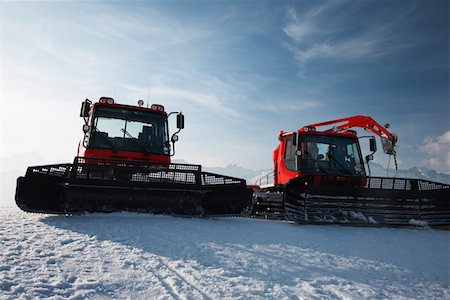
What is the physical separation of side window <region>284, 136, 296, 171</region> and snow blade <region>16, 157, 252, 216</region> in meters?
2.61

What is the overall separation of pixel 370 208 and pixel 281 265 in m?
4.01

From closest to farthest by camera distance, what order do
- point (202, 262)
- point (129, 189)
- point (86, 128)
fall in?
point (202, 262) < point (129, 189) < point (86, 128)

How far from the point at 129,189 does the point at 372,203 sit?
4.90 meters

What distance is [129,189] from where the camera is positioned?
5.54 metres

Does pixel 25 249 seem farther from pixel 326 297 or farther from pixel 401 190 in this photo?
pixel 401 190

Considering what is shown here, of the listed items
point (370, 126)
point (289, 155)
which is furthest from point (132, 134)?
point (370, 126)

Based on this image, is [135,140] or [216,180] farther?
[135,140]

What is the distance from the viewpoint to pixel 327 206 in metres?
6.32

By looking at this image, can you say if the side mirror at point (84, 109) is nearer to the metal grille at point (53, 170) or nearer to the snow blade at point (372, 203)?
the metal grille at point (53, 170)

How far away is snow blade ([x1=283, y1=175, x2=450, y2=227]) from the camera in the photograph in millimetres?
6180

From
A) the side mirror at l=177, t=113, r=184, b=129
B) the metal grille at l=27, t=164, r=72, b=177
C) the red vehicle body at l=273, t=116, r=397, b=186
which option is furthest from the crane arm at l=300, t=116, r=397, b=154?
the metal grille at l=27, t=164, r=72, b=177

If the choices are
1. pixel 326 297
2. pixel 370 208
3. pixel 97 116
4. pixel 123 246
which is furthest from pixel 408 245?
pixel 97 116

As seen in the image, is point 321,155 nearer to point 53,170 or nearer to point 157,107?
point 157,107

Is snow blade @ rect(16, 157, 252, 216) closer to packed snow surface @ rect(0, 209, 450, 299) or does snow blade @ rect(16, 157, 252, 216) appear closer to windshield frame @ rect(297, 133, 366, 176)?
packed snow surface @ rect(0, 209, 450, 299)
